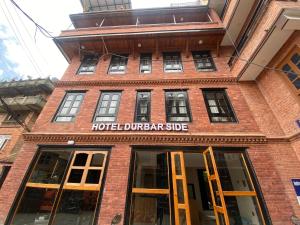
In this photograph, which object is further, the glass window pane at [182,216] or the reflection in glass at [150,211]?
the reflection in glass at [150,211]

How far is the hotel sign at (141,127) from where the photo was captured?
643cm

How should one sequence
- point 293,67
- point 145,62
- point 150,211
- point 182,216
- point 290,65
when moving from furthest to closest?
point 145,62
point 150,211
point 290,65
point 293,67
point 182,216

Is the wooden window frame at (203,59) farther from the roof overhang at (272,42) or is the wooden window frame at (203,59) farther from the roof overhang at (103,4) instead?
the roof overhang at (103,4)

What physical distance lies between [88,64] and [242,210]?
10658mm

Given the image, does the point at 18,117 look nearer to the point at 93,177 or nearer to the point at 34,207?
the point at 34,207

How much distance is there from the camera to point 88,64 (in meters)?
Result: 9.47

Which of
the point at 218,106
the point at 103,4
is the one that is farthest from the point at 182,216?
the point at 103,4

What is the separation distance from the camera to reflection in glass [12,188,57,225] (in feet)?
18.8

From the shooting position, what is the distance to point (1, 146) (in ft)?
41.2

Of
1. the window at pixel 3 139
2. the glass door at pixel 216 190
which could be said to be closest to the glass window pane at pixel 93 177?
the glass door at pixel 216 190

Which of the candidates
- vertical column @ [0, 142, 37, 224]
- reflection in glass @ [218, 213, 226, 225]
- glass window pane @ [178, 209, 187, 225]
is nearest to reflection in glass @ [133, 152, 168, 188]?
glass window pane @ [178, 209, 187, 225]

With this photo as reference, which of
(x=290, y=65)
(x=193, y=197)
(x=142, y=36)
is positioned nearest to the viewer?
(x=290, y=65)

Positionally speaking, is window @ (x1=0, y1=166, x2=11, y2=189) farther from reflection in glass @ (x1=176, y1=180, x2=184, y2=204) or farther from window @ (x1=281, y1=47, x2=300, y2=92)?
window @ (x1=281, y1=47, x2=300, y2=92)

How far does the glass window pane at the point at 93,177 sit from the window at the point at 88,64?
568cm
